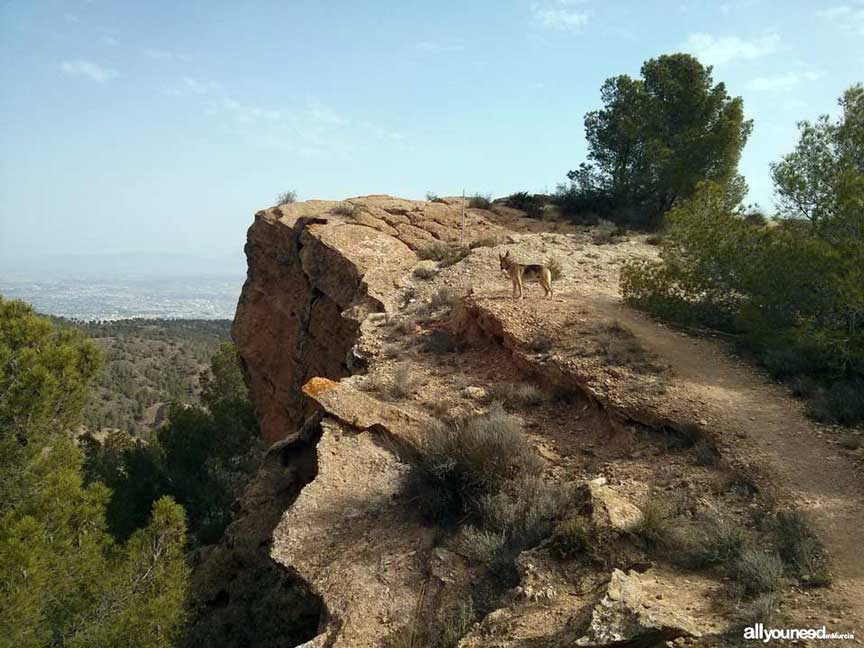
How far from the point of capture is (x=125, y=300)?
11181 cm

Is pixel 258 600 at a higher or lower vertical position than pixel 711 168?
lower

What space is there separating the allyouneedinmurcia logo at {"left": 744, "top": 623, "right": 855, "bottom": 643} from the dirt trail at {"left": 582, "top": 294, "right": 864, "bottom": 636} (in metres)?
0.19

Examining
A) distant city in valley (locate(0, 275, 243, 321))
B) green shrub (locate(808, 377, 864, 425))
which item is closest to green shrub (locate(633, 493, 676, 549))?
green shrub (locate(808, 377, 864, 425))

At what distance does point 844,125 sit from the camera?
12.0m

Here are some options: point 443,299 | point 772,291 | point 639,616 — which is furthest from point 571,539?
point 443,299

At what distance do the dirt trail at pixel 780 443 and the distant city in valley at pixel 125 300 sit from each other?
231ft

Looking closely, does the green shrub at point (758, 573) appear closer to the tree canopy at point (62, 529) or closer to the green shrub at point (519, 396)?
the green shrub at point (519, 396)

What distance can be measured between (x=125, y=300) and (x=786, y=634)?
121957 mm

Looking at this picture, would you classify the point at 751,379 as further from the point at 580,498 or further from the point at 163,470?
the point at 163,470

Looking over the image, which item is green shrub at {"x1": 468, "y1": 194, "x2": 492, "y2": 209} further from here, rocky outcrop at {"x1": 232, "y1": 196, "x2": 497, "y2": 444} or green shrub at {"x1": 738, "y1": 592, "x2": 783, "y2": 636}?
green shrub at {"x1": 738, "y1": 592, "x2": 783, "y2": 636}

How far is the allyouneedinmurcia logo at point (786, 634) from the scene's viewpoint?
4438 millimetres

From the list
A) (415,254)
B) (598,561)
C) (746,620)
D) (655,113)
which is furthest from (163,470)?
(655,113)

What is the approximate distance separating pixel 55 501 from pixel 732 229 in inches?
490

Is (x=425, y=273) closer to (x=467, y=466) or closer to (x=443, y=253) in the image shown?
(x=443, y=253)
